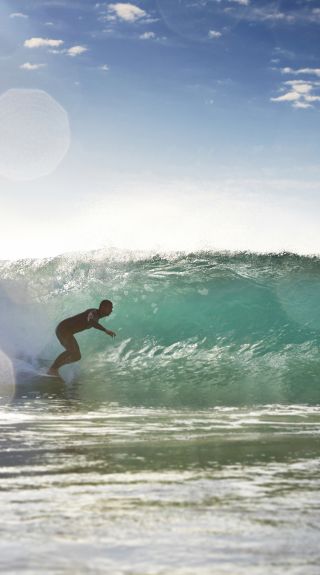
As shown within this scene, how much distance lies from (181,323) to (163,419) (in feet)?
27.8

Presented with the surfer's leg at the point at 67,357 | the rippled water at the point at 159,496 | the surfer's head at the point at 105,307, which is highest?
the surfer's head at the point at 105,307

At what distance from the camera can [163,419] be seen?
297 inches

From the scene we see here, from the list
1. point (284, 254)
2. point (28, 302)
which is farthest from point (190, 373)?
point (284, 254)

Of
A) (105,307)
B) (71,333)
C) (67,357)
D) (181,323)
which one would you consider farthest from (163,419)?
(181,323)

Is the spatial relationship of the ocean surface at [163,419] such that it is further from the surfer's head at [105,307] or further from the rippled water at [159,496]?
the surfer's head at [105,307]

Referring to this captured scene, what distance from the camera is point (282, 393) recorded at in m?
10.3

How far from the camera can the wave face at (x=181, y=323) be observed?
36.5 feet

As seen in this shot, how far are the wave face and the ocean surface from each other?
0.15ft

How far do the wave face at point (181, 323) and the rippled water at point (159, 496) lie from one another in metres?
2.77

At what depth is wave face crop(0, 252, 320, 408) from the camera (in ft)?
36.5

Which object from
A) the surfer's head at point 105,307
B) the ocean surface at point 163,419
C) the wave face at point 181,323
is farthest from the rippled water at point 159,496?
the surfer's head at point 105,307

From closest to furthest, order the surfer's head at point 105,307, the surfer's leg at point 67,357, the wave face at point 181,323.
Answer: the wave face at point 181,323, the surfer's head at point 105,307, the surfer's leg at point 67,357

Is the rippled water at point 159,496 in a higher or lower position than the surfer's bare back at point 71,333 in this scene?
lower

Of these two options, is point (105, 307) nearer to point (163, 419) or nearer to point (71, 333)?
point (71, 333)
